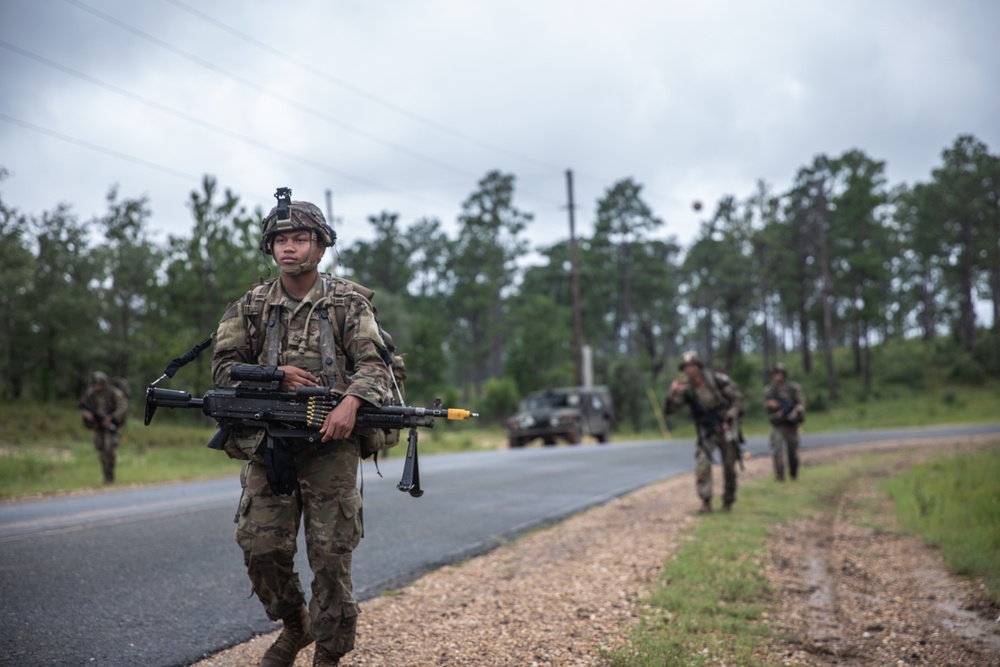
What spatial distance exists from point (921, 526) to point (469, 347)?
184ft

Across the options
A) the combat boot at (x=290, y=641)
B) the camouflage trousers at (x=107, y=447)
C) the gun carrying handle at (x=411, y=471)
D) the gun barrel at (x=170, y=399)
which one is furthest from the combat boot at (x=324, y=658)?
the camouflage trousers at (x=107, y=447)

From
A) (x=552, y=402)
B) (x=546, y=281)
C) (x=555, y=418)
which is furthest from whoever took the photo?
(x=546, y=281)

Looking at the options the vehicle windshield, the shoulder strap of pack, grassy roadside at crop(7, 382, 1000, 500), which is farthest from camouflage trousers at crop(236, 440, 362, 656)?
the vehicle windshield

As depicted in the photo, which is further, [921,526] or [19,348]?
[19,348]

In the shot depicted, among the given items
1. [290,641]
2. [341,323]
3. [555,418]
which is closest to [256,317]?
[341,323]

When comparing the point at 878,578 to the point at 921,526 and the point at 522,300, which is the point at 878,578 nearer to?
the point at 921,526

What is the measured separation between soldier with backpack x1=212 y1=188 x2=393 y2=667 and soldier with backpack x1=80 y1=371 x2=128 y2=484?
10.4 metres

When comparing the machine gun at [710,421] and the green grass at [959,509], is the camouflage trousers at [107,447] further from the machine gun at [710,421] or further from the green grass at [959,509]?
the green grass at [959,509]

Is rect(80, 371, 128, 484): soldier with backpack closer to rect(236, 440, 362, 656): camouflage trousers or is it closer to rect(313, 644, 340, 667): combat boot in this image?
rect(236, 440, 362, 656): camouflage trousers

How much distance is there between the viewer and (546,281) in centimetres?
6284

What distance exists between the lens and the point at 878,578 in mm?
6871

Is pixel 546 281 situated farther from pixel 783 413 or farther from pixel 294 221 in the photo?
pixel 294 221

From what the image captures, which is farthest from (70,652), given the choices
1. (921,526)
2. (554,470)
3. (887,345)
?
(887,345)

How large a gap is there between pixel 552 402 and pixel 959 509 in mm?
16859
